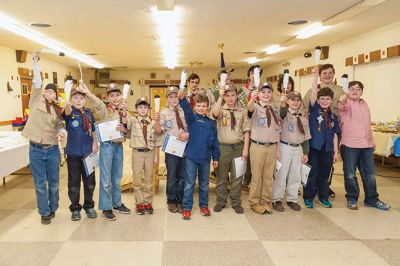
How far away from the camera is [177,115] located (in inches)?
140

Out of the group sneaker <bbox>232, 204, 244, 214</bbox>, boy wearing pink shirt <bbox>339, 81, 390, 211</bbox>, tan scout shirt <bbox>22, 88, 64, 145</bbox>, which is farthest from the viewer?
boy wearing pink shirt <bbox>339, 81, 390, 211</bbox>

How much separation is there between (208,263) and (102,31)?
18.1 ft

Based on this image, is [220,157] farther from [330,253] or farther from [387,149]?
[387,149]

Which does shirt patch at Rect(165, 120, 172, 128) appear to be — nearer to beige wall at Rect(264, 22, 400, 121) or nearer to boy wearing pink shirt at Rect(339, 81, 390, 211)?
boy wearing pink shirt at Rect(339, 81, 390, 211)

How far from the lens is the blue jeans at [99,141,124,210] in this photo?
3383 mm

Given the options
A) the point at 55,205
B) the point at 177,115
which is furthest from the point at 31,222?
the point at 177,115

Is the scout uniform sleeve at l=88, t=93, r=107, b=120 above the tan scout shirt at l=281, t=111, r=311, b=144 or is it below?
above

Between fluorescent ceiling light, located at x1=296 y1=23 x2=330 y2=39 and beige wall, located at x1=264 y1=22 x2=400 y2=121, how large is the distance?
1.14 m

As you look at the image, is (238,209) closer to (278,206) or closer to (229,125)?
(278,206)

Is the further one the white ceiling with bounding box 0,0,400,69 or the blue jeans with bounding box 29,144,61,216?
the white ceiling with bounding box 0,0,400,69

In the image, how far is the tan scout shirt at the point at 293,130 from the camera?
3605 millimetres

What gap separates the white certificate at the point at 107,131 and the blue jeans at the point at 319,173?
7.30ft

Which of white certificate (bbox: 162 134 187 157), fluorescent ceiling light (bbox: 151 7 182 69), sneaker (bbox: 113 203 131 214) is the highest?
fluorescent ceiling light (bbox: 151 7 182 69)

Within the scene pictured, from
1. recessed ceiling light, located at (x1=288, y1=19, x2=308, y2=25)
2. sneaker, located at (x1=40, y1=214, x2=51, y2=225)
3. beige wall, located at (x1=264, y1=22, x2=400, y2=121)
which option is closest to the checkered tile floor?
sneaker, located at (x1=40, y1=214, x2=51, y2=225)
